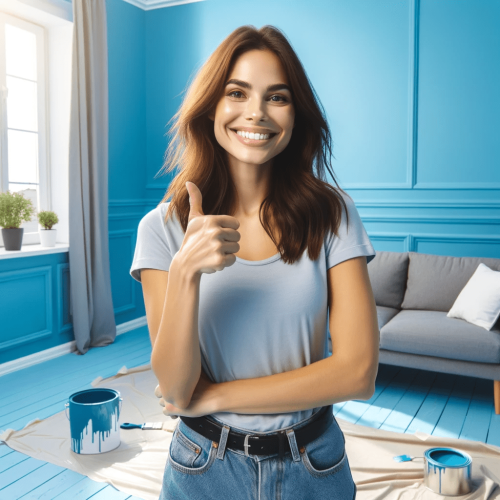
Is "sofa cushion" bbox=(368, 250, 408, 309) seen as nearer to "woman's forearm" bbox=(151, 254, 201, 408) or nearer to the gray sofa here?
the gray sofa

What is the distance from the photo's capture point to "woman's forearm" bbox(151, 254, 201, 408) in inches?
28.1

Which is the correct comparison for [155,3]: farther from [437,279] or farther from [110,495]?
[110,495]

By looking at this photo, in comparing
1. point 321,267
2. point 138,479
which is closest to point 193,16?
point 138,479

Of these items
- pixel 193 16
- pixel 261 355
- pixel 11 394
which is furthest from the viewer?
pixel 193 16

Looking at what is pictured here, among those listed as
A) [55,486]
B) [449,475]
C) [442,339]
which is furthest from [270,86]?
[442,339]

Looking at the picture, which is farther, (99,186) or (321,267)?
A: (99,186)

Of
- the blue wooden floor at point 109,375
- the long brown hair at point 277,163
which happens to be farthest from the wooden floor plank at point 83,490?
the long brown hair at point 277,163

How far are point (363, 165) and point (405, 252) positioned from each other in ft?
2.52

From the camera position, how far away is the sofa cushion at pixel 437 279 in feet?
11.4

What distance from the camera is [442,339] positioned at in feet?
9.74

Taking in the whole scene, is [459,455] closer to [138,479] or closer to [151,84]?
[138,479]

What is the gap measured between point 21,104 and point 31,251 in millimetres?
1138

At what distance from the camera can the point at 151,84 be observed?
193 inches

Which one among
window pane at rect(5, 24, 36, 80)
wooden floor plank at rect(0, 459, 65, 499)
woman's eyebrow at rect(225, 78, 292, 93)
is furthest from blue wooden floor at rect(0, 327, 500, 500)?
window pane at rect(5, 24, 36, 80)
